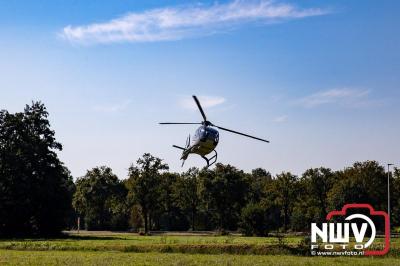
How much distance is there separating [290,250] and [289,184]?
235 ft

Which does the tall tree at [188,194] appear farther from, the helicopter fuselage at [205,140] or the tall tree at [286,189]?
the helicopter fuselage at [205,140]

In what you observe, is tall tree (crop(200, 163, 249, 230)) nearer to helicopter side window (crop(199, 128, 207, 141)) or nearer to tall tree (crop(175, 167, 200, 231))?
tall tree (crop(175, 167, 200, 231))

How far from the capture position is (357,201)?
10388 centimetres

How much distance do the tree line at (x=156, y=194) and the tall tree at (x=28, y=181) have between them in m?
0.16

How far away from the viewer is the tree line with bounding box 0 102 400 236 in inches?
3629

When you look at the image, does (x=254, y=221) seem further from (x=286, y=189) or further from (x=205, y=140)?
(x=205, y=140)

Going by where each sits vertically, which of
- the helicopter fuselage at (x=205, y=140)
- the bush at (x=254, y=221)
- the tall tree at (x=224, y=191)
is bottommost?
the bush at (x=254, y=221)

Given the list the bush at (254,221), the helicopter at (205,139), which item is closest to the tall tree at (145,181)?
the bush at (254,221)

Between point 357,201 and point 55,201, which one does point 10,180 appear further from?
point 357,201

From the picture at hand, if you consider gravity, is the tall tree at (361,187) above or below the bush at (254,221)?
above

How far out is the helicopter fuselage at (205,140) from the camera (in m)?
45.3

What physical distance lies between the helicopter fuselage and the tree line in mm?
33262

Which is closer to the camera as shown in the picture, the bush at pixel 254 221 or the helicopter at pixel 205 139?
the helicopter at pixel 205 139

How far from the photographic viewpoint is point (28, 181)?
92312 mm
